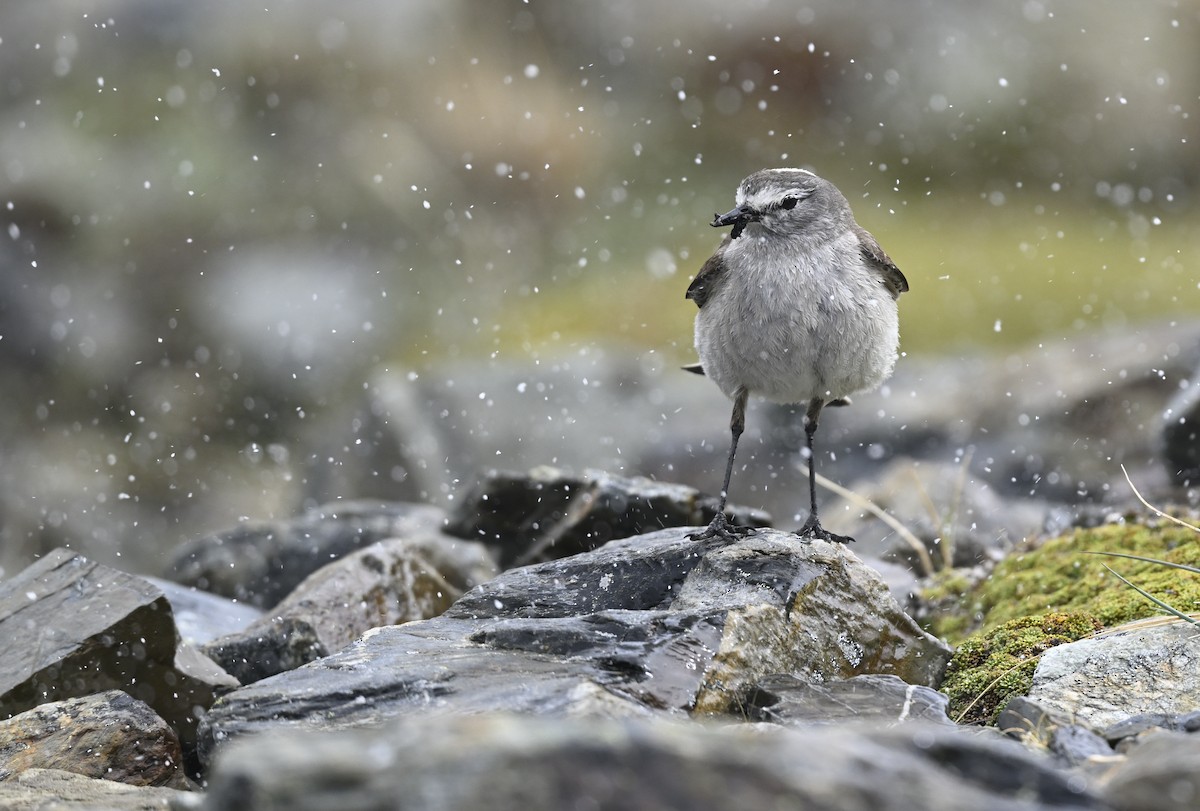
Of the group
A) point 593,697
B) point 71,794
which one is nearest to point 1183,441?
point 593,697

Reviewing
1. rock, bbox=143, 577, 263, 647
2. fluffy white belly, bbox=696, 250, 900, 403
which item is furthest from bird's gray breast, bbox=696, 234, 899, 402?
rock, bbox=143, 577, 263, 647

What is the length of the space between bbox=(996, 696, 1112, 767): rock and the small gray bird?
1947 mm

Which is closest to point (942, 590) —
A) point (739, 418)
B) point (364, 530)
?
point (739, 418)

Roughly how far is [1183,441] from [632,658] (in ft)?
17.5

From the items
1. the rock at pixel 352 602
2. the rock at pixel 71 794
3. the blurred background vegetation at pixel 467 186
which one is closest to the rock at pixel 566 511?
the rock at pixel 352 602

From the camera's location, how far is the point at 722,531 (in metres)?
5.63

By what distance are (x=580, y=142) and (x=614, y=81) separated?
1.62 meters

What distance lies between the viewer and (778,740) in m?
2.34

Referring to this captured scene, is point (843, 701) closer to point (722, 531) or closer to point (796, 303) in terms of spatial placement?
point (722, 531)

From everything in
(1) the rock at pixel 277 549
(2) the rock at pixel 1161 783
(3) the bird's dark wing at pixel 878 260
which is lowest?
(1) the rock at pixel 277 549

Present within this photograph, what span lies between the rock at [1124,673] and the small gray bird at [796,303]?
4.45 feet

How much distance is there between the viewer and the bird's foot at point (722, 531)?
5.59m

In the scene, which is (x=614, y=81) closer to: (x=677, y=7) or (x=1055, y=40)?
(x=677, y=7)

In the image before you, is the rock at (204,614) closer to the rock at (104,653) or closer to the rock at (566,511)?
the rock at (104,653)
